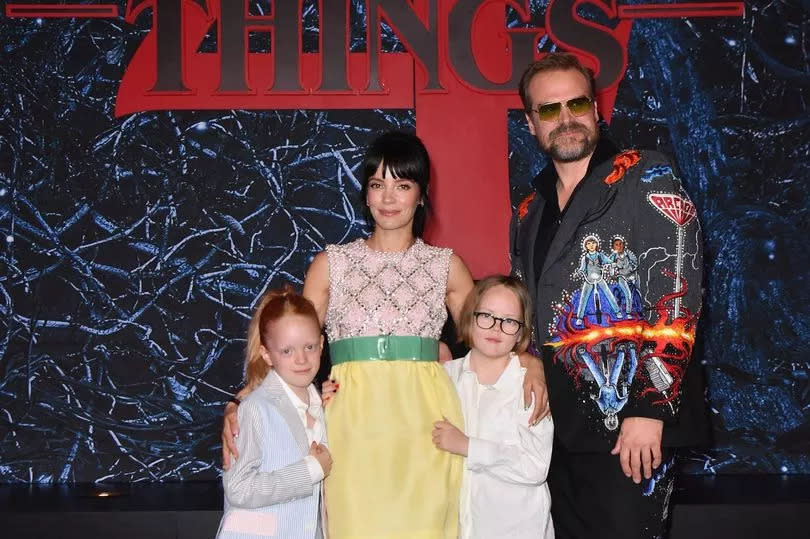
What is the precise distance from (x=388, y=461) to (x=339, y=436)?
0.14 metres

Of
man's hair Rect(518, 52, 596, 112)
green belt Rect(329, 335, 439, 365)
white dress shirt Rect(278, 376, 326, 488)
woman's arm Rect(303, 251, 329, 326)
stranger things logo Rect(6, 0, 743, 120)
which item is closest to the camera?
white dress shirt Rect(278, 376, 326, 488)

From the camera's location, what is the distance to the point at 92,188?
13.1 ft

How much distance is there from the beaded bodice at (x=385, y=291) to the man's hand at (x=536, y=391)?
1.16 ft

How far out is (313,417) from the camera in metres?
2.46

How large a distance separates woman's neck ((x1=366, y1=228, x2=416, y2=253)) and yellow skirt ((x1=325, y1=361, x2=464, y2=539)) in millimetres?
383

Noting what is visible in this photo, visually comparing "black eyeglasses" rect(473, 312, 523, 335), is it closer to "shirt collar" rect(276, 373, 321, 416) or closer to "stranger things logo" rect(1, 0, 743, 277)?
"shirt collar" rect(276, 373, 321, 416)

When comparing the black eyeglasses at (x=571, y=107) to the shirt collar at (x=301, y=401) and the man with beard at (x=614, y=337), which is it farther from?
the shirt collar at (x=301, y=401)

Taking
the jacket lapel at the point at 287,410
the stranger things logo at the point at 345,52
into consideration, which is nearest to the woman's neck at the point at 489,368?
the jacket lapel at the point at 287,410

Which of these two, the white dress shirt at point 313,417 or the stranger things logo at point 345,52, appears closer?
the white dress shirt at point 313,417

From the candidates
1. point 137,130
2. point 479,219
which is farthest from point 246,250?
point 479,219

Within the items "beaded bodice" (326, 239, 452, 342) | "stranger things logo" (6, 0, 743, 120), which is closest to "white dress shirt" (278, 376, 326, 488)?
"beaded bodice" (326, 239, 452, 342)

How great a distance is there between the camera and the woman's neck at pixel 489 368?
2.56 meters

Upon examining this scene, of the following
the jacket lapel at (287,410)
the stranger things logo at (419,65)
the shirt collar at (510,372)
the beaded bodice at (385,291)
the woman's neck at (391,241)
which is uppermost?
the stranger things logo at (419,65)

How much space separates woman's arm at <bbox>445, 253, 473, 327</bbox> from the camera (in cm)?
281
